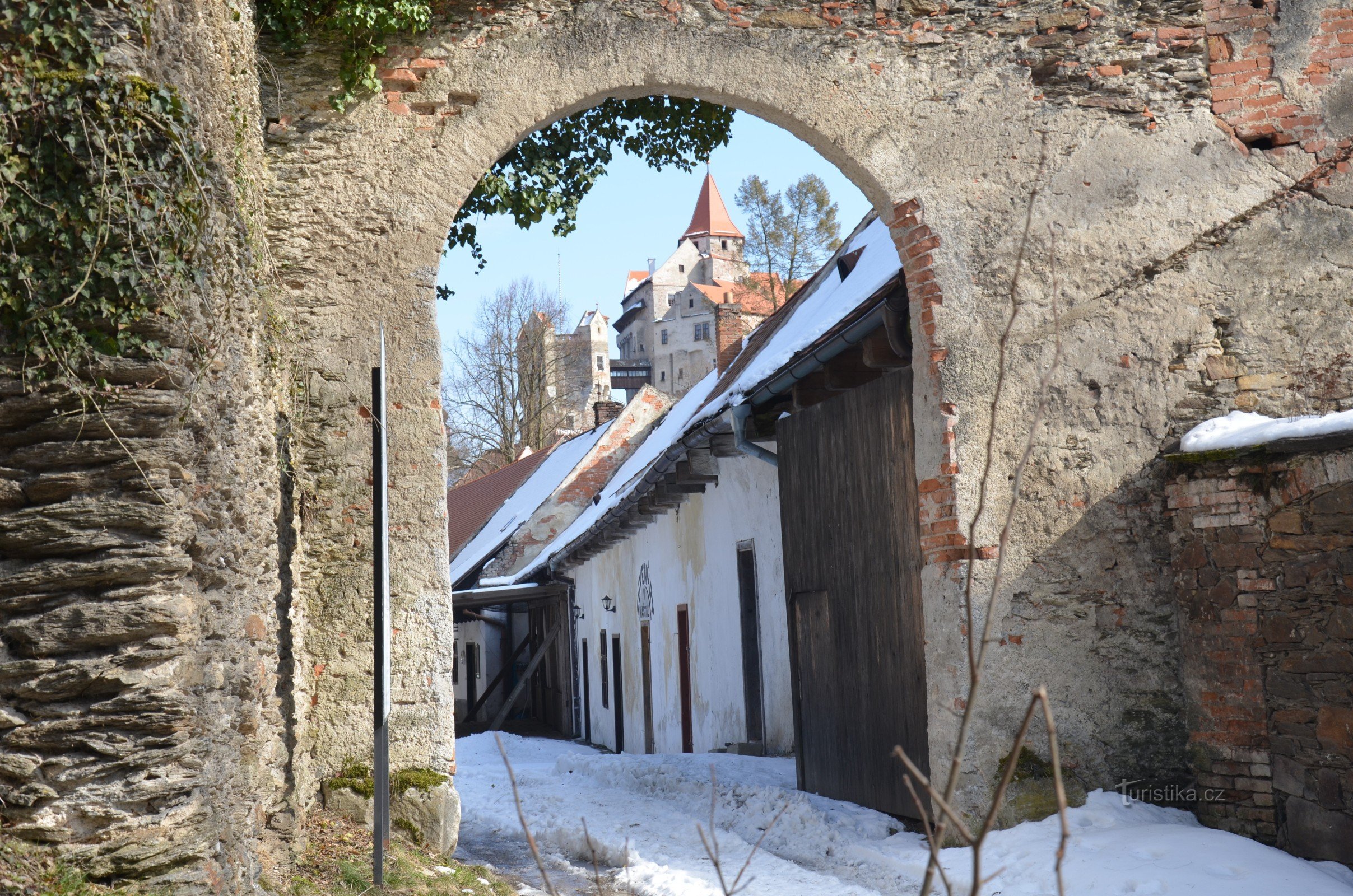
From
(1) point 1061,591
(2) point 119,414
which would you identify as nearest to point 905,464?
(1) point 1061,591

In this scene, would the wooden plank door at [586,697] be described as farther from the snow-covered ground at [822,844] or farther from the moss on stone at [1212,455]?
the moss on stone at [1212,455]

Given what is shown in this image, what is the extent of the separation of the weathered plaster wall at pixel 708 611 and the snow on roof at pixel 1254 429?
4935 mm

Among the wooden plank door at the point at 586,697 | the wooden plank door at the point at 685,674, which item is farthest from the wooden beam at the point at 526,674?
the wooden plank door at the point at 685,674

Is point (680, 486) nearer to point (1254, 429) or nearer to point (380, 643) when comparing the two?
point (1254, 429)

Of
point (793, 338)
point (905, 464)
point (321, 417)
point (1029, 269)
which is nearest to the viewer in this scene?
point (321, 417)

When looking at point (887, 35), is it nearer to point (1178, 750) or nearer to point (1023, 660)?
point (1023, 660)

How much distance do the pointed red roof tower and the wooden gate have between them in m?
61.1

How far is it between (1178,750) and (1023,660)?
0.94 m

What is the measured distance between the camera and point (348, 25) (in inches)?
234

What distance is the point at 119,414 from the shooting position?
3209 millimetres

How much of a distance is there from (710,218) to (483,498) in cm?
4516

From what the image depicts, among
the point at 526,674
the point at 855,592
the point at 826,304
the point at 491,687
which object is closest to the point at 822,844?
the point at 855,592

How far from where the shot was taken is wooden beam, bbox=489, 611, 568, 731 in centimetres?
1873

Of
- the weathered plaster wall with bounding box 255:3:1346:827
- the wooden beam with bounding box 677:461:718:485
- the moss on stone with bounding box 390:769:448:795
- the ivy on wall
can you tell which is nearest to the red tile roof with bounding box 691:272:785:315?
the wooden beam with bounding box 677:461:718:485
